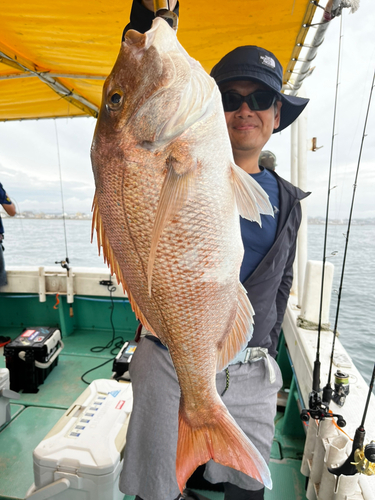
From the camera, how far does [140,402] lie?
1515 mm

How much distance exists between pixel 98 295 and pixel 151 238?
4298 mm

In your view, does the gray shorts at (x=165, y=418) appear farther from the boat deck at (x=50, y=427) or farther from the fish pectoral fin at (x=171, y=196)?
the boat deck at (x=50, y=427)

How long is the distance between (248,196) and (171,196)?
9.5 inches

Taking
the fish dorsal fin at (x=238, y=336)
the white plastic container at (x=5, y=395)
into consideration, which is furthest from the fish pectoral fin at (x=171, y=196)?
the white plastic container at (x=5, y=395)

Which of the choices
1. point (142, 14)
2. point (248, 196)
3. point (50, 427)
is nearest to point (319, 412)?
point (248, 196)

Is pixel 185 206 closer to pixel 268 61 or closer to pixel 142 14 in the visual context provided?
pixel 142 14

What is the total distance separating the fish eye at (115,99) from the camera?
866mm

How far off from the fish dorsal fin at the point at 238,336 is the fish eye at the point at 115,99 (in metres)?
0.70

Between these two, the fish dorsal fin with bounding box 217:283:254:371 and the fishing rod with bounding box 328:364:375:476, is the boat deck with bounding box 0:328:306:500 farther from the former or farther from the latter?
the fish dorsal fin with bounding box 217:283:254:371

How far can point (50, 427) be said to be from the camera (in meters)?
2.89

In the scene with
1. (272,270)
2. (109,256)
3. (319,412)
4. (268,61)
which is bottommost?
(319,412)

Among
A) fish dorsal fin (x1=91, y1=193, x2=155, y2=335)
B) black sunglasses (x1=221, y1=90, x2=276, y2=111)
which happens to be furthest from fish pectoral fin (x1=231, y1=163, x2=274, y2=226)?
black sunglasses (x1=221, y1=90, x2=276, y2=111)

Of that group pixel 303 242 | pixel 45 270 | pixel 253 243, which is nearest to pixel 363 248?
pixel 303 242

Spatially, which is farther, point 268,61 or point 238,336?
point 268,61
